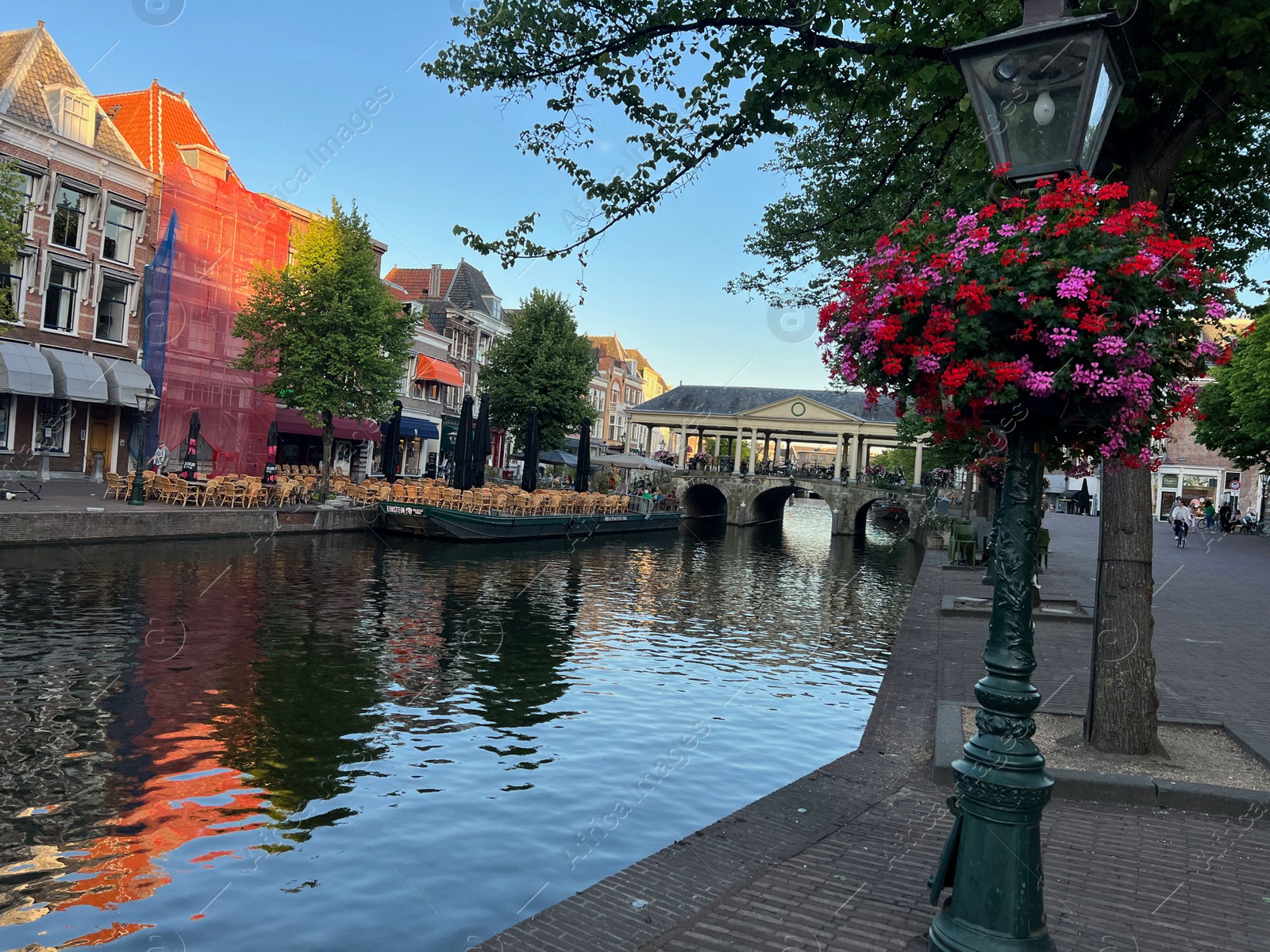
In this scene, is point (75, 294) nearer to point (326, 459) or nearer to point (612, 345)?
point (326, 459)

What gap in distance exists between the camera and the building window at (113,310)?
31547mm

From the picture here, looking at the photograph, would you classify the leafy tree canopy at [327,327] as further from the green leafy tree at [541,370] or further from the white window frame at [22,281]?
the green leafy tree at [541,370]

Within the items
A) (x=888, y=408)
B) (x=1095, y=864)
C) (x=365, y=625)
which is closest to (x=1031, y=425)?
(x=1095, y=864)

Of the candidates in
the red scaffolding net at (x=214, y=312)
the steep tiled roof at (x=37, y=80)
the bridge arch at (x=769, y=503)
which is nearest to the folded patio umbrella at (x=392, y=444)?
the red scaffolding net at (x=214, y=312)

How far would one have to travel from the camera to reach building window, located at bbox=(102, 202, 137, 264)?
3159 centimetres

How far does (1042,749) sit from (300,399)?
27.5 metres

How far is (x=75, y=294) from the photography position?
100.0 feet

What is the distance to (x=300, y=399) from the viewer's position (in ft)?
100.0

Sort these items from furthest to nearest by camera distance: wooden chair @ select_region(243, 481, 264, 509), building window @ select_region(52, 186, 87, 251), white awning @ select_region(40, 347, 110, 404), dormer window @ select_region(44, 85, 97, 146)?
building window @ select_region(52, 186, 87, 251) < dormer window @ select_region(44, 85, 97, 146) < white awning @ select_region(40, 347, 110, 404) < wooden chair @ select_region(243, 481, 264, 509)

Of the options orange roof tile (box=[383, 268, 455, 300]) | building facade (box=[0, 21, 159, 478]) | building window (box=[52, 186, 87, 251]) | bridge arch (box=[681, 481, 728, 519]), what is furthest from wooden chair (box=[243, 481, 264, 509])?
bridge arch (box=[681, 481, 728, 519])

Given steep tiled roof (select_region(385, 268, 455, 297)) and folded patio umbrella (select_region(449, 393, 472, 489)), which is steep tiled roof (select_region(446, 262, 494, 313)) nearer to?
steep tiled roof (select_region(385, 268, 455, 297))

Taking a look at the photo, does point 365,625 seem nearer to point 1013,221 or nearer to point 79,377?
point 1013,221

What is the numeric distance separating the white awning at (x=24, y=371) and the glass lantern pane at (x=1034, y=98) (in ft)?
96.1

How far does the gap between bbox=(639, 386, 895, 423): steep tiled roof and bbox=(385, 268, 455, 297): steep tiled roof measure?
19728 mm
